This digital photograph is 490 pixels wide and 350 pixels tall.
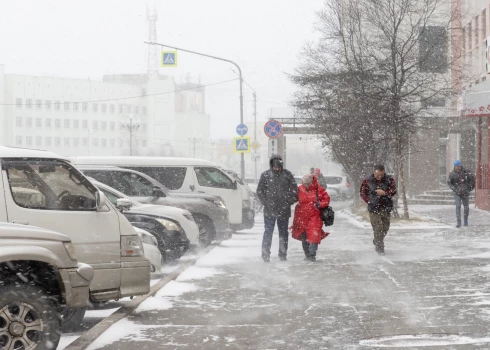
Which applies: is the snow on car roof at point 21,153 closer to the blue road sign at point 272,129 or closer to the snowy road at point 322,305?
the snowy road at point 322,305

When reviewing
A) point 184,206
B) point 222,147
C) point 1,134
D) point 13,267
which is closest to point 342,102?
point 184,206

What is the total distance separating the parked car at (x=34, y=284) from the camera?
6281 millimetres

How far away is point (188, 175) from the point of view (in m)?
19.8

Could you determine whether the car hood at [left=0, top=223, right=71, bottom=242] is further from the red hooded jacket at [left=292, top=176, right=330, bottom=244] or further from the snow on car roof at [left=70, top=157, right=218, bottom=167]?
the snow on car roof at [left=70, top=157, right=218, bottom=167]

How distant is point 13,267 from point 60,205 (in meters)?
1.74

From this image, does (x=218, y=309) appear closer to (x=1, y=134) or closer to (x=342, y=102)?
(x=342, y=102)

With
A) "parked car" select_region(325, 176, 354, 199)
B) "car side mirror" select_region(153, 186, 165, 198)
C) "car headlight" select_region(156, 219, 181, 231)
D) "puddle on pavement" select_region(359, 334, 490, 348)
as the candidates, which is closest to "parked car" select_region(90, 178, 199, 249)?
"car headlight" select_region(156, 219, 181, 231)

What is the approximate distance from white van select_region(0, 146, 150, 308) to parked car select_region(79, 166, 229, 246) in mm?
7053

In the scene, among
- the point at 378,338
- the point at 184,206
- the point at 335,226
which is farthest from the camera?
the point at 335,226

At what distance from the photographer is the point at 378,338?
776 cm

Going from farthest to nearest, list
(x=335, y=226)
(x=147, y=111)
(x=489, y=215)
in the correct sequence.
→ (x=147, y=111) < (x=489, y=215) < (x=335, y=226)

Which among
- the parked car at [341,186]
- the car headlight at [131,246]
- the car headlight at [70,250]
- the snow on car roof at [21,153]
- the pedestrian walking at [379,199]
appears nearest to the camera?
the car headlight at [70,250]

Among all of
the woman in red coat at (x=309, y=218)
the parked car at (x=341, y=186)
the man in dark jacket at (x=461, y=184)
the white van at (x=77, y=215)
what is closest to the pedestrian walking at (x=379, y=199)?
the woman in red coat at (x=309, y=218)

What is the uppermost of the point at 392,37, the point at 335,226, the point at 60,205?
the point at 392,37
